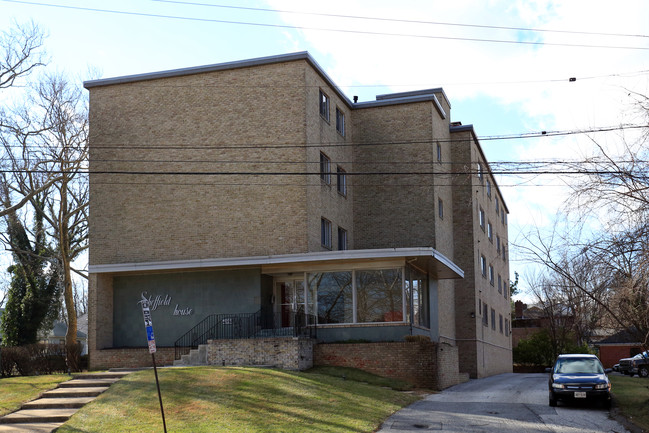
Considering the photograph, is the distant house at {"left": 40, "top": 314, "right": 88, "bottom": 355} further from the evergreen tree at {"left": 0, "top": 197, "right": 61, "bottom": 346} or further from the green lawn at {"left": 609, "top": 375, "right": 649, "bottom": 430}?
the green lawn at {"left": 609, "top": 375, "right": 649, "bottom": 430}

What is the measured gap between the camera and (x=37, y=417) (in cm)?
1780

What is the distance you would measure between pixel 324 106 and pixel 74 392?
57.0 ft

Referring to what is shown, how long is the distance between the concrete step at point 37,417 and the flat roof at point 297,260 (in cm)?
1131

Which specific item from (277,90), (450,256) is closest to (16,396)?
(277,90)

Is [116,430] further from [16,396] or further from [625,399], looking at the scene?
[625,399]

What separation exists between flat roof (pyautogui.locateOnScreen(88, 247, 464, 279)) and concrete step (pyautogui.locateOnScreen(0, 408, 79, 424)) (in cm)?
1131

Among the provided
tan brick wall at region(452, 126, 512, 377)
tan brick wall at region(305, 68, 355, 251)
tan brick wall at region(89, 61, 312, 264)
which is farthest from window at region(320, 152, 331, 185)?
tan brick wall at region(452, 126, 512, 377)

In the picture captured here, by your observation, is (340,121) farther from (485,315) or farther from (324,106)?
(485,315)

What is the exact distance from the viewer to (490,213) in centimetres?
5116

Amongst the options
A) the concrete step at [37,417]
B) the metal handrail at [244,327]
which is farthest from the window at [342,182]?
the concrete step at [37,417]

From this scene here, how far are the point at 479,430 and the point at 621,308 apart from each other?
4205 millimetres

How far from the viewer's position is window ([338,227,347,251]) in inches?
1336

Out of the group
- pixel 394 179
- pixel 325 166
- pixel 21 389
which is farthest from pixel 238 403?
pixel 394 179

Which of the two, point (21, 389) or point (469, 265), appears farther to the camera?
point (469, 265)
